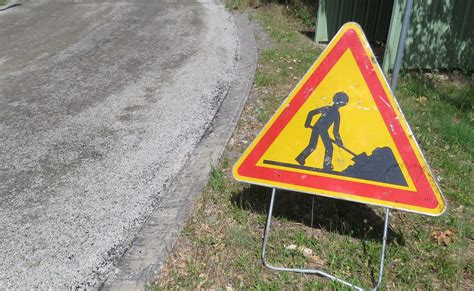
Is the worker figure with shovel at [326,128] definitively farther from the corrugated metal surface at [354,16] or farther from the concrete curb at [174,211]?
the corrugated metal surface at [354,16]

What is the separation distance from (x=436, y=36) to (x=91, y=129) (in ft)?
18.1

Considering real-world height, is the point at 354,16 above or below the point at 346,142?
below

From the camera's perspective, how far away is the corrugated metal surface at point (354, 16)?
8.20 meters

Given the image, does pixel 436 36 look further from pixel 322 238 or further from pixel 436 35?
pixel 322 238

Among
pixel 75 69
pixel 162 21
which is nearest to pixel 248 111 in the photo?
pixel 75 69

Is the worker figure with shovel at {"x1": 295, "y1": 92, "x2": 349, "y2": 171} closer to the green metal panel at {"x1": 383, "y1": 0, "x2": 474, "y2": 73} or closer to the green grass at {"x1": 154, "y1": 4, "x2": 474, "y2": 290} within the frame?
the green grass at {"x1": 154, "y1": 4, "x2": 474, "y2": 290}

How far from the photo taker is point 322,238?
299cm

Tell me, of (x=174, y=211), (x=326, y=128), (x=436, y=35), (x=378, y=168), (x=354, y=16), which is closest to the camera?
(x=378, y=168)

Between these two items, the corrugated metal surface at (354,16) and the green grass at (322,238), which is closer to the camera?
the green grass at (322,238)

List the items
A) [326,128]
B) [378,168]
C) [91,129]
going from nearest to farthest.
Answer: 1. [378,168]
2. [326,128]
3. [91,129]

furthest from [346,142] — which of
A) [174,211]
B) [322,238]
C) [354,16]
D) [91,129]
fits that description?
[354,16]

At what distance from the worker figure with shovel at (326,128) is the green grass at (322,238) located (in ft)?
2.39

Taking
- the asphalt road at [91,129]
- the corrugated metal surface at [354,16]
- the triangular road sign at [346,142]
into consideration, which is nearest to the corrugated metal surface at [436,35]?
the corrugated metal surface at [354,16]

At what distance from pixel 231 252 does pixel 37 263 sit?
4.50 feet
